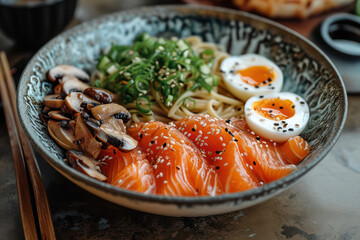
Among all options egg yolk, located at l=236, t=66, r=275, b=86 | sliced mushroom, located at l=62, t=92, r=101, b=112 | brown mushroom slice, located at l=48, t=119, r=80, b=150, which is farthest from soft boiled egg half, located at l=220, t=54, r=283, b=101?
brown mushroom slice, located at l=48, t=119, r=80, b=150

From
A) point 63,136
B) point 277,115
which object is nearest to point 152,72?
point 63,136

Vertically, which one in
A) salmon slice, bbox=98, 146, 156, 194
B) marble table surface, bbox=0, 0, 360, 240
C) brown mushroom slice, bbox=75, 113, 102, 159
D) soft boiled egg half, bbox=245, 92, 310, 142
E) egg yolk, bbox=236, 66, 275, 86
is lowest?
marble table surface, bbox=0, 0, 360, 240

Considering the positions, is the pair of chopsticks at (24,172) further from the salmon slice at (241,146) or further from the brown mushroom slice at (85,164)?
the salmon slice at (241,146)

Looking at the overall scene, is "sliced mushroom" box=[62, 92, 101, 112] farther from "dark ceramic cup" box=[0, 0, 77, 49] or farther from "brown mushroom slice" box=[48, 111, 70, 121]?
"dark ceramic cup" box=[0, 0, 77, 49]

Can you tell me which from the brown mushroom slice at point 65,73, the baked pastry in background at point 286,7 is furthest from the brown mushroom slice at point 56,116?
the baked pastry in background at point 286,7

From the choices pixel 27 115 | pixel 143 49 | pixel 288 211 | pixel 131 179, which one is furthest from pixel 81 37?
pixel 288 211
